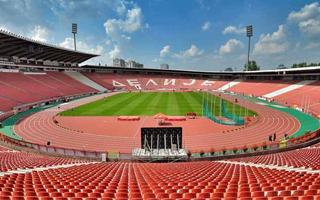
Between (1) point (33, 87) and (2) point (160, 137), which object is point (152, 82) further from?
(2) point (160, 137)

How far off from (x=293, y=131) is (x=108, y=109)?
1206 inches

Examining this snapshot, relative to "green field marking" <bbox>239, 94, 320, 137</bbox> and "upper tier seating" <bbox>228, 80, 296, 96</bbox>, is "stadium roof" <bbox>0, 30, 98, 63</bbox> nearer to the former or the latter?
"green field marking" <bbox>239, 94, 320, 137</bbox>

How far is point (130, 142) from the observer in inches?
1019

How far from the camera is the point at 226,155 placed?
20.7 meters

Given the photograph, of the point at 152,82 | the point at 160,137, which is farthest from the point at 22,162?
the point at 152,82

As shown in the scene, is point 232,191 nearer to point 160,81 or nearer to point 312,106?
point 312,106

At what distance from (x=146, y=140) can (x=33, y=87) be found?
4634 cm

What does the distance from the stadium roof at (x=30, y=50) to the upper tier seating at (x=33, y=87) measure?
559cm

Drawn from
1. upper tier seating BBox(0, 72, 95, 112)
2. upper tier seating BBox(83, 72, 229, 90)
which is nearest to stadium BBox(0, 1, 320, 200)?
upper tier seating BBox(0, 72, 95, 112)

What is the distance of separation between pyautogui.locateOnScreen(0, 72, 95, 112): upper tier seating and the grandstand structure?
12.4 inches

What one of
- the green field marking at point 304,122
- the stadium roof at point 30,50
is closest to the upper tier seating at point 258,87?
the green field marking at point 304,122

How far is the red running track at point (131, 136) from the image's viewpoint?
24797 mm

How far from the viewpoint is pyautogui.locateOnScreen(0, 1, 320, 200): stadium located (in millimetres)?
6805

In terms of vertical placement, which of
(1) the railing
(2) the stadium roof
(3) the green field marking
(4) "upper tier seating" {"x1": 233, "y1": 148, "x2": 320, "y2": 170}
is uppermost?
(2) the stadium roof
